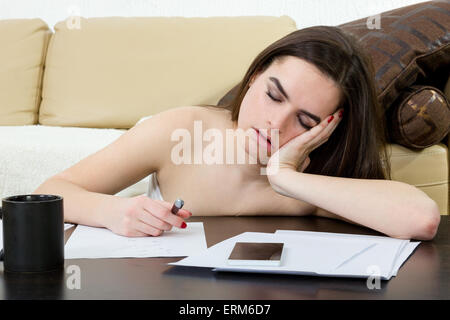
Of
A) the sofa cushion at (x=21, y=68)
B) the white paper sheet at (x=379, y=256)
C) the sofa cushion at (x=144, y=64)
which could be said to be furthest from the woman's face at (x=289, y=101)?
the sofa cushion at (x=21, y=68)

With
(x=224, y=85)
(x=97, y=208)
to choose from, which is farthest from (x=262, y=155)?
(x=224, y=85)

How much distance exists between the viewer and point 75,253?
0.80 meters

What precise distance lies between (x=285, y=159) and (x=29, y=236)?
1.95ft

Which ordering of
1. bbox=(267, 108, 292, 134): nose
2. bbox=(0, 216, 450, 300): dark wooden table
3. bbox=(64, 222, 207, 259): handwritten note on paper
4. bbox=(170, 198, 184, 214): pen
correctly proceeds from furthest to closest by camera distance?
bbox=(267, 108, 292, 134): nose, bbox=(170, 198, 184, 214): pen, bbox=(64, 222, 207, 259): handwritten note on paper, bbox=(0, 216, 450, 300): dark wooden table

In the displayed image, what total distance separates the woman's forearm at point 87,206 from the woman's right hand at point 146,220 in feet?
0.10

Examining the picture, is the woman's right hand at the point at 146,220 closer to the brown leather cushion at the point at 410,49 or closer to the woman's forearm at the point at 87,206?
the woman's forearm at the point at 87,206

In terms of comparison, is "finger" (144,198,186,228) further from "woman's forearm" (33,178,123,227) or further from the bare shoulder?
the bare shoulder

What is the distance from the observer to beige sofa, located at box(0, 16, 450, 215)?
2.36m

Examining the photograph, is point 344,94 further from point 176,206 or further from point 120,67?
point 120,67

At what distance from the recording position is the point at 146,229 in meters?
0.92

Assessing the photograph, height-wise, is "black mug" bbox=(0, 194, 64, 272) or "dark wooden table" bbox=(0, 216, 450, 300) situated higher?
"black mug" bbox=(0, 194, 64, 272)

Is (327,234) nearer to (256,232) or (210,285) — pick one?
(256,232)

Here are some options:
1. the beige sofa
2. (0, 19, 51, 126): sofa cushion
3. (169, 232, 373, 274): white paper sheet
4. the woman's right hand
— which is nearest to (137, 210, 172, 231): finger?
the woman's right hand

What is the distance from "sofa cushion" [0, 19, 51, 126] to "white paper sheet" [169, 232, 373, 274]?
1.81 meters
